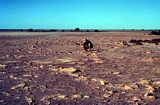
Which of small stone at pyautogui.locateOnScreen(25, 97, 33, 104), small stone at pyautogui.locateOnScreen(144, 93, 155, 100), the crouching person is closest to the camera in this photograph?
small stone at pyautogui.locateOnScreen(25, 97, 33, 104)

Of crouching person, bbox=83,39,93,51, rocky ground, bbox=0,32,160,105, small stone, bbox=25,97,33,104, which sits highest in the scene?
crouching person, bbox=83,39,93,51

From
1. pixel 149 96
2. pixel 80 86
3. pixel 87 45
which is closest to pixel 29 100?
pixel 80 86

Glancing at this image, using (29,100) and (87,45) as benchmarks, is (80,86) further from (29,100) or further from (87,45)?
(87,45)

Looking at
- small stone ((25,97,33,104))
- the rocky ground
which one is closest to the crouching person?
the rocky ground

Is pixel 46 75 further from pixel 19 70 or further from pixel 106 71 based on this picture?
pixel 106 71

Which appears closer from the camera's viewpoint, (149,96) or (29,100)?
(29,100)

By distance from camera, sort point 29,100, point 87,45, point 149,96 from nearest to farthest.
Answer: point 29,100
point 149,96
point 87,45

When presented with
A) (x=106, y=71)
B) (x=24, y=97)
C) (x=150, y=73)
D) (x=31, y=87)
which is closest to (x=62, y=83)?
(x=31, y=87)

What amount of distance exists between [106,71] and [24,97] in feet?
11.5

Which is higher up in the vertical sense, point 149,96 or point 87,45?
point 87,45

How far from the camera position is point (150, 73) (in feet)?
24.4

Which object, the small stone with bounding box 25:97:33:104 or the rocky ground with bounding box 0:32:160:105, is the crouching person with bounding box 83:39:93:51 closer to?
the rocky ground with bounding box 0:32:160:105

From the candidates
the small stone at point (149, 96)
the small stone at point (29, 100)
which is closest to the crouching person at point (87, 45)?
the small stone at point (149, 96)

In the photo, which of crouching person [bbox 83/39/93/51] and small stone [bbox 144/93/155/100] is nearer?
small stone [bbox 144/93/155/100]
